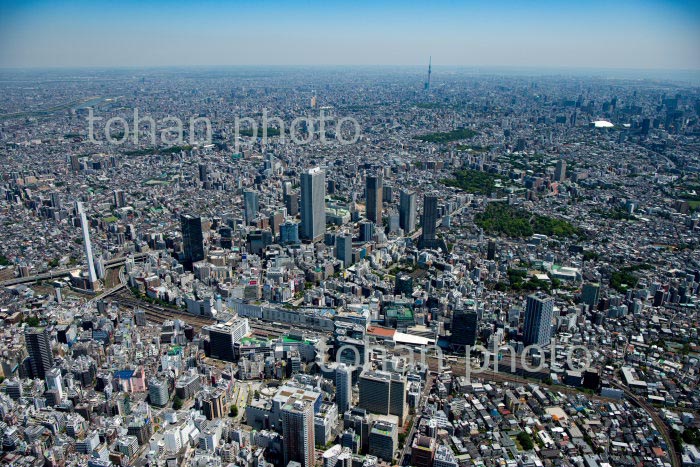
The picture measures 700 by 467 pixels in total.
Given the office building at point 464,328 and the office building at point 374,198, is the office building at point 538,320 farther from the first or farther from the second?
the office building at point 374,198

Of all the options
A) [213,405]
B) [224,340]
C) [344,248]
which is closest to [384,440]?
[213,405]

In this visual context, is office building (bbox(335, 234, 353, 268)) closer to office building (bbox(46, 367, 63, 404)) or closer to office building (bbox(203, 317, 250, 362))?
office building (bbox(203, 317, 250, 362))

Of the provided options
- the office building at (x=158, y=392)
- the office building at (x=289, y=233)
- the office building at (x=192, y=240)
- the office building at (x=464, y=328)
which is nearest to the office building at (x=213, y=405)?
the office building at (x=158, y=392)

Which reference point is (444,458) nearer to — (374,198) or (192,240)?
(192,240)

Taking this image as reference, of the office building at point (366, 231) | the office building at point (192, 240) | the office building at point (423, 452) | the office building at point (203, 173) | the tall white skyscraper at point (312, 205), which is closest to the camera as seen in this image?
the office building at point (423, 452)

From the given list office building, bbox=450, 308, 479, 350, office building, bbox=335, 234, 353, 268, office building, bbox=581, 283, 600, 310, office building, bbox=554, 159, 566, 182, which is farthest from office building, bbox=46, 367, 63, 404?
office building, bbox=554, 159, 566, 182

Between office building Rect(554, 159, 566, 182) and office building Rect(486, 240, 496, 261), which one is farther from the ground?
office building Rect(554, 159, 566, 182)

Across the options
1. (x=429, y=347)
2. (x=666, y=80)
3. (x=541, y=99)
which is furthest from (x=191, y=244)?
(x=666, y=80)
